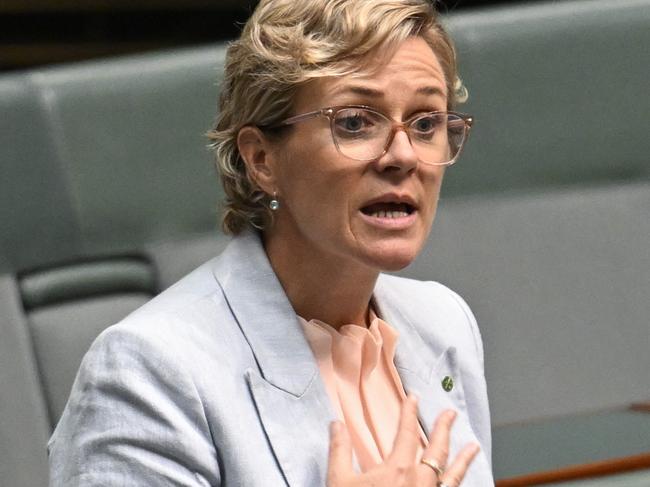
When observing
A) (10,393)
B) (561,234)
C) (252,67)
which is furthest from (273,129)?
(561,234)

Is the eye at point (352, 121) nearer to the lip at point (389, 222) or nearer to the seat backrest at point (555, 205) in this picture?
the lip at point (389, 222)

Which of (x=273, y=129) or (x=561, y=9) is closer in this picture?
(x=273, y=129)

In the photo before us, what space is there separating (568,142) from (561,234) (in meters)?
0.10

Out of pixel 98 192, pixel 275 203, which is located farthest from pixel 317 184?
pixel 98 192

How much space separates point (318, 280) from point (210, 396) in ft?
0.38

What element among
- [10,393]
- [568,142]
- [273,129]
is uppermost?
[273,129]

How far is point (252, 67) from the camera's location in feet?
2.41

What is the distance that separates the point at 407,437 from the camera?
69 cm

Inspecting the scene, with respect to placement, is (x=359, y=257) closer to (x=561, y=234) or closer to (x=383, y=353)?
(x=383, y=353)

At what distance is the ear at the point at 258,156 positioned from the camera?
0.75 metres

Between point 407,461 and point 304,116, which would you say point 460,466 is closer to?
point 407,461

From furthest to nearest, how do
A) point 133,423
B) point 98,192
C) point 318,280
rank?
point 98,192
point 318,280
point 133,423

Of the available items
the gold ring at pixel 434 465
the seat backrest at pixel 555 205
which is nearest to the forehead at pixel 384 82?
the gold ring at pixel 434 465

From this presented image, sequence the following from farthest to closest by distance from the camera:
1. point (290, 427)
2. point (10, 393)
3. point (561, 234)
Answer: point (561, 234), point (10, 393), point (290, 427)
